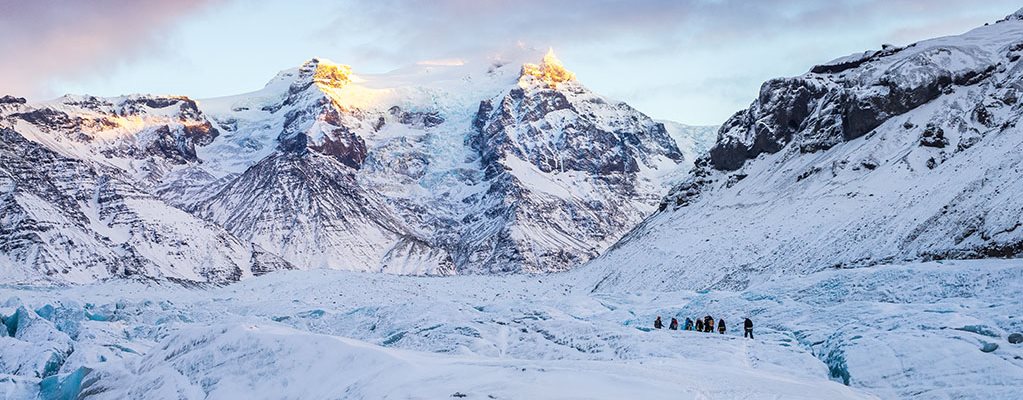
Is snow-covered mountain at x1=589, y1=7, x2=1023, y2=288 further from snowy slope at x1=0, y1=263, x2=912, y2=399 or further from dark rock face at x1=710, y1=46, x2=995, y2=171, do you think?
snowy slope at x1=0, y1=263, x2=912, y2=399

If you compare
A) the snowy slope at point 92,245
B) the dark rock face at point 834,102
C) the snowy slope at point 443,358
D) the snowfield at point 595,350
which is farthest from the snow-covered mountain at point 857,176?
the snowy slope at point 92,245

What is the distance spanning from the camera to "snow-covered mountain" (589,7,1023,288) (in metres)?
57.4

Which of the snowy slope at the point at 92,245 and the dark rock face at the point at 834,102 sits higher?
the dark rock face at the point at 834,102

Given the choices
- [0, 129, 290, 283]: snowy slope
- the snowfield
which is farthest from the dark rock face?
[0, 129, 290, 283]: snowy slope

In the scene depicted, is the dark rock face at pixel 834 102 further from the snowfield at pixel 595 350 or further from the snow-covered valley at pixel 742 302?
the snowfield at pixel 595 350

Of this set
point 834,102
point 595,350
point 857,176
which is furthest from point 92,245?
point 595,350

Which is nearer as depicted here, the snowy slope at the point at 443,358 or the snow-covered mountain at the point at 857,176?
the snowy slope at the point at 443,358

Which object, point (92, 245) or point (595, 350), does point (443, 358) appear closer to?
point (595, 350)

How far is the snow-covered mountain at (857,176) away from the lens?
5741 cm

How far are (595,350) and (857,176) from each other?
196 ft

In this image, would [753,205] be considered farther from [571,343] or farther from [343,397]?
[343,397]

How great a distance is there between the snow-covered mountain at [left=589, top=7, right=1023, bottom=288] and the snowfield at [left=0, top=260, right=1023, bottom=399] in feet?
51.7

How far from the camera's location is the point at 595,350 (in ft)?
110

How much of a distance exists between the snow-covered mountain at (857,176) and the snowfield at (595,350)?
51.7 ft
